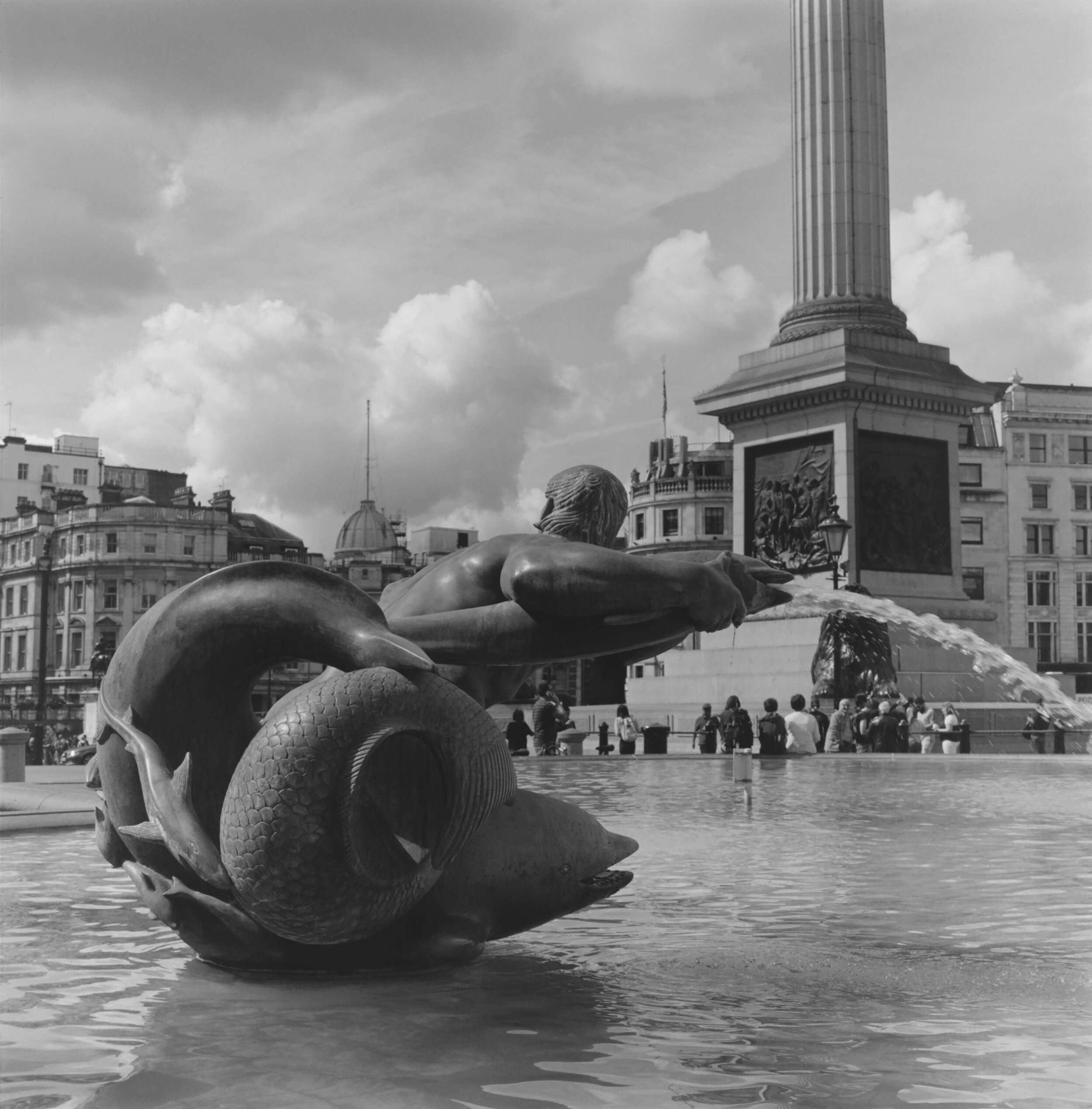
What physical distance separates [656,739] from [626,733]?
4.48ft

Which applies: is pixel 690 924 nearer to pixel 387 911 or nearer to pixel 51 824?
pixel 387 911

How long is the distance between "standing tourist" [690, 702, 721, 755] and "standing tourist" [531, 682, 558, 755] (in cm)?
242

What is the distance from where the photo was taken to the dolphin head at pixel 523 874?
493cm

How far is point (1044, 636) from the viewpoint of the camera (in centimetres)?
8781

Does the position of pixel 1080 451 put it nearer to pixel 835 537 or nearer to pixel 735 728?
pixel 835 537

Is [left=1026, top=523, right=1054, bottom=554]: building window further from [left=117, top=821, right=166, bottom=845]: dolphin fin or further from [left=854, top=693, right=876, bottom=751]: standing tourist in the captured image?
[left=117, top=821, right=166, bottom=845]: dolphin fin

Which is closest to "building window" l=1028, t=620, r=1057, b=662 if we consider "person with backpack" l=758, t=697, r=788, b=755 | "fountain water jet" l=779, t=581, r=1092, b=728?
"fountain water jet" l=779, t=581, r=1092, b=728

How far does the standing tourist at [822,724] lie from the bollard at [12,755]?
1157 cm

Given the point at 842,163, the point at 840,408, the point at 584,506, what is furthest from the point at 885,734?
the point at 584,506

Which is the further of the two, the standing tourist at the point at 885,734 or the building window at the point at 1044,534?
the building window at the point at 1044,534

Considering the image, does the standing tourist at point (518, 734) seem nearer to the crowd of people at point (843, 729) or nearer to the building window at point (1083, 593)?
the crowd of people at point (843, 729)

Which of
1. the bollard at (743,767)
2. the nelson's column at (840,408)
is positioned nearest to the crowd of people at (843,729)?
the nelson's column at (840,408)

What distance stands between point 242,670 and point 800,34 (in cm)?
3316

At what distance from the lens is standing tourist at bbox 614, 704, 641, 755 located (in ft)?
86.8
